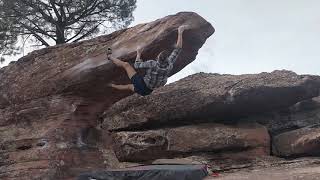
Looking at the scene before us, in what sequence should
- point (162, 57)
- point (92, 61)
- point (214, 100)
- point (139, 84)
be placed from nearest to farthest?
point (139, 84) < point (162, 57) < point (92, 61) < point (214, 100)


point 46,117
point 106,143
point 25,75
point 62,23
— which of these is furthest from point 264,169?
point 62,23

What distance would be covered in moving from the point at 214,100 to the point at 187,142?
5.59 feet

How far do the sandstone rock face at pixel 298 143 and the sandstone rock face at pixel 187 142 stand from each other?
42cm

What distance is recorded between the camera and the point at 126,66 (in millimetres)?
14750

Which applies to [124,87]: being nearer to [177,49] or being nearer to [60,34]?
[177,49]

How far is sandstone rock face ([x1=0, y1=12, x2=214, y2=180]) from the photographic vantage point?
15289 millimetres

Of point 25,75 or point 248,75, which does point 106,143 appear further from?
point 248,75

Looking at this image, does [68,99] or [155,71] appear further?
[68,99]

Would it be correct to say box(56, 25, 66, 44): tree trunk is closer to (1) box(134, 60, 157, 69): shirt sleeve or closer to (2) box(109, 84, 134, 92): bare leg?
(2) box(109, 84, 134, 92): bare leg

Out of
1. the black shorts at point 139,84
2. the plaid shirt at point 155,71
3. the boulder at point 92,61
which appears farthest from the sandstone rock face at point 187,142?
the plaid shirt at point 155,71

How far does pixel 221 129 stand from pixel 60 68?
222 inches

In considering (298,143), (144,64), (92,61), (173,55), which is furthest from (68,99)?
(298,143)

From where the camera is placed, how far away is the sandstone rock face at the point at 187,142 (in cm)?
1645

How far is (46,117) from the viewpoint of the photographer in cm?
1631
